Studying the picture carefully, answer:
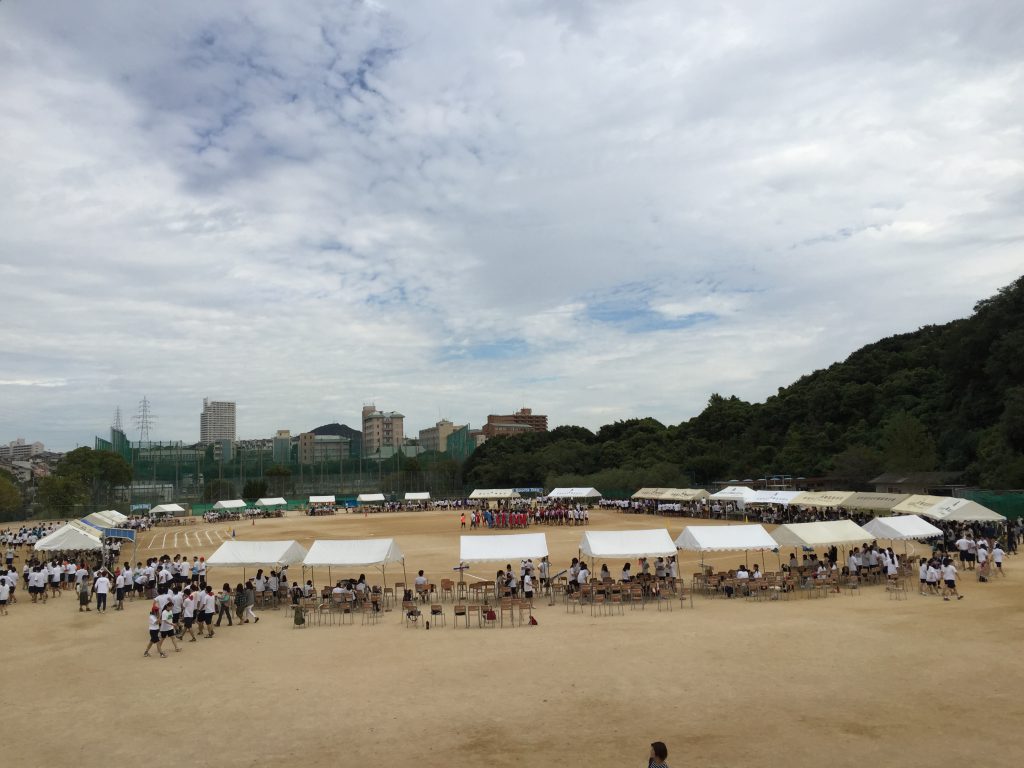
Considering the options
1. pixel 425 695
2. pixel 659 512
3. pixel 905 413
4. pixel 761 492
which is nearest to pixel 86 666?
pixel 425 695

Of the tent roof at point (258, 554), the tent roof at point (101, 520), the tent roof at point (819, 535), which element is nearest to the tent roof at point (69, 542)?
the tent roof at point (258, 554)

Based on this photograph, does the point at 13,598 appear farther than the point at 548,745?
Yes

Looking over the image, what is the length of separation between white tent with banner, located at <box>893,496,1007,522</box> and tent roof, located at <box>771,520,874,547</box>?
472cm

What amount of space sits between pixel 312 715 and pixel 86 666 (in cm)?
636

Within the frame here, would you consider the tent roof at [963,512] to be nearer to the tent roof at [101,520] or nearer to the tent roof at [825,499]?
the tent roof at [825,499]

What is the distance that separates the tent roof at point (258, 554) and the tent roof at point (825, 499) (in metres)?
24.8

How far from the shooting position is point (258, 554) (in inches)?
Answer: 808

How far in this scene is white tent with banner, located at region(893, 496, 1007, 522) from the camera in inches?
943

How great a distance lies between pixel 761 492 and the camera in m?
43.9

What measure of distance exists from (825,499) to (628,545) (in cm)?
1876

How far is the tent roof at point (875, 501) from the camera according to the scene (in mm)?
29805

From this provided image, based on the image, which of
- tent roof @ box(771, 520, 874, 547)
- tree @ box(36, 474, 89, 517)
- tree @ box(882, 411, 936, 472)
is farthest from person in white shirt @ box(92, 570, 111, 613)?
tree @ box(36, 474, 89, 517)

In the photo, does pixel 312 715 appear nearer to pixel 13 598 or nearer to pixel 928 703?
pixel 928 703

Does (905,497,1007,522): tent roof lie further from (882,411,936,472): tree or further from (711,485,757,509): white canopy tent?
(882,411,936,472): tree
